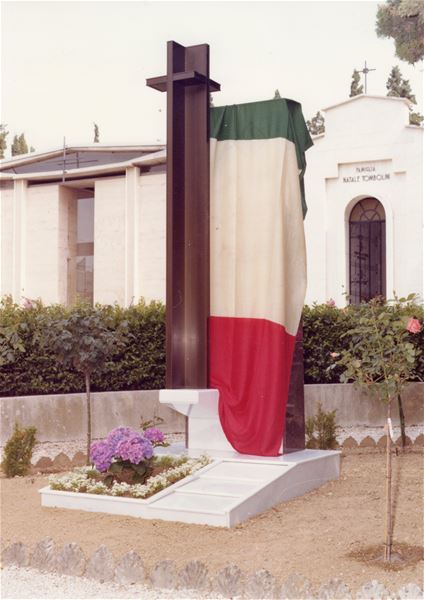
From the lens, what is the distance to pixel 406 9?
26578 mm

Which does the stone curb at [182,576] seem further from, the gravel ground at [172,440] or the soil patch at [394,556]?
the gravel ground at [172,440]

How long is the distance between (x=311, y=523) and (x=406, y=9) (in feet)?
72.8

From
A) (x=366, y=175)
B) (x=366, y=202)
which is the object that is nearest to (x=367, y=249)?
(x=366, y=202)

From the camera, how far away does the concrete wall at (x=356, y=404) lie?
15742 mm

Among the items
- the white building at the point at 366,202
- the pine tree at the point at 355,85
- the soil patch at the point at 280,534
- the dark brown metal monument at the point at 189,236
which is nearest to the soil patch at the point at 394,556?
the soil patch at the point at 280,534

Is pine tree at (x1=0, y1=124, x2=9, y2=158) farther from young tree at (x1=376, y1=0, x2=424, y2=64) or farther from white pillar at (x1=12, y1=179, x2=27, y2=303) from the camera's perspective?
young tree at (x1=376, y1=0, x2=424, y2=64)

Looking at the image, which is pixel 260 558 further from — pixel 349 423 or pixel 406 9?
pixel 406 9

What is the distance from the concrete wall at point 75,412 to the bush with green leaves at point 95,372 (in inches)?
17.4

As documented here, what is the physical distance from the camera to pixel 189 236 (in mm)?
10305

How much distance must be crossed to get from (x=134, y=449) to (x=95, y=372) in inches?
230

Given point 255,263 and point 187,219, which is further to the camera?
point 187,219

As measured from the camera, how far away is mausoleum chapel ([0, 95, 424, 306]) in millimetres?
23078

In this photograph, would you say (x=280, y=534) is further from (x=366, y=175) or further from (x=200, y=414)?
(x=366, y=175)

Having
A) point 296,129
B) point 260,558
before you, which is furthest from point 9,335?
point 260,558
